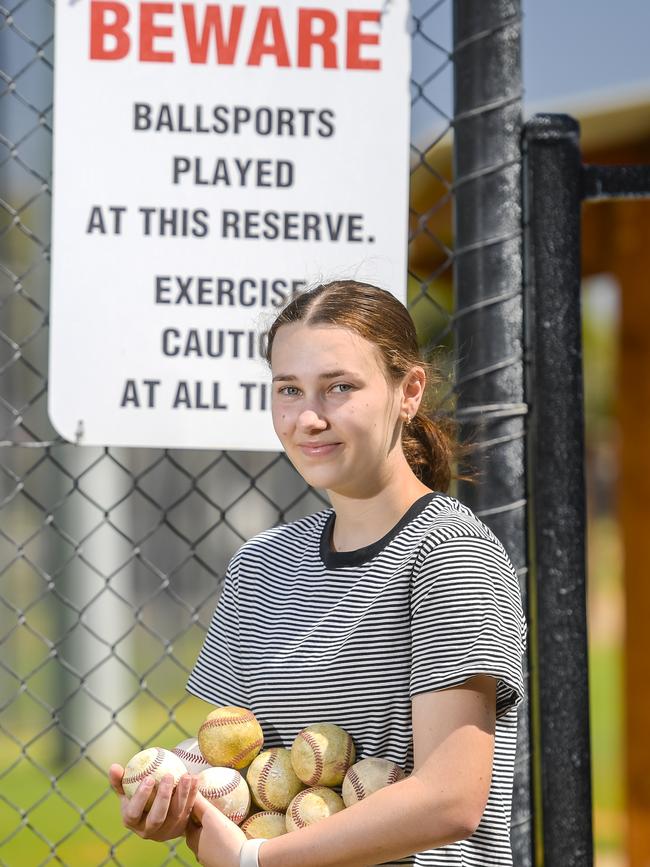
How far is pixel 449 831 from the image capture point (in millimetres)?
1511

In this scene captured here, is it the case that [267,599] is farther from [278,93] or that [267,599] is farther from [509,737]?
[278,93]

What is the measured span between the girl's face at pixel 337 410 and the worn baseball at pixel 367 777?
0.42 metres

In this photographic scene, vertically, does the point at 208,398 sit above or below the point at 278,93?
below

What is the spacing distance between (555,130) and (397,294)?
1.44ft

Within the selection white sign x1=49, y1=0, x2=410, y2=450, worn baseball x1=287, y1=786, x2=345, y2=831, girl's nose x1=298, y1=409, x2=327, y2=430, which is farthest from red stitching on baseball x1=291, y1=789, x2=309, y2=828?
white sign x1=49, y1=0, x2=410, y2=450

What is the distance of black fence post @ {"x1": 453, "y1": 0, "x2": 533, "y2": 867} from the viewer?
2107 millimetres

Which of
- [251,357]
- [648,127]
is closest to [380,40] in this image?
[251,357]

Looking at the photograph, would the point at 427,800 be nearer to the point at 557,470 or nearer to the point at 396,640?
the point at 396,640

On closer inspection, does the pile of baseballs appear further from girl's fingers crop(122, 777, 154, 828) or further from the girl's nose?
the girl's nose

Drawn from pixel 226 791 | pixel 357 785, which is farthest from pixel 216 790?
pixel 357 785

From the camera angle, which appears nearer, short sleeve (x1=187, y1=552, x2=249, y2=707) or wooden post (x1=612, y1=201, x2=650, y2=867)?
short sleeve (x1=187, y1=552, x2=249, y2=707)

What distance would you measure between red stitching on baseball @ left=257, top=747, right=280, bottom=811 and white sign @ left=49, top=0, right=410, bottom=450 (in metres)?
0.76

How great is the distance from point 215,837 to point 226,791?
0.22 ft

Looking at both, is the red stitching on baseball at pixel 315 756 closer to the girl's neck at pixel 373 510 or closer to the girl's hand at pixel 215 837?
the girl's hand at pixel 215 837
